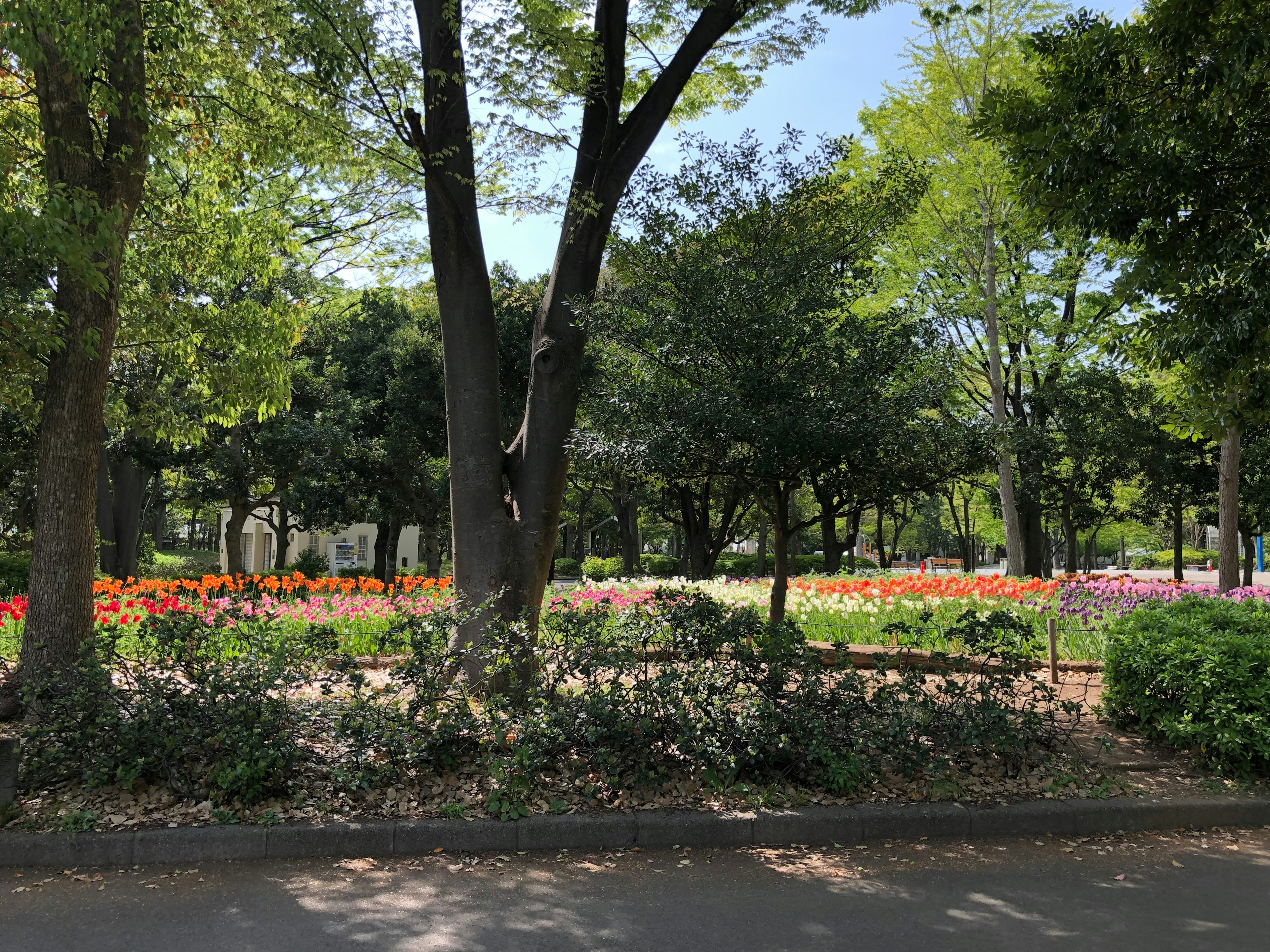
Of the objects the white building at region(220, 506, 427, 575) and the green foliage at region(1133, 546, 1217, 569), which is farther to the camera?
the green foliage at region(1133, 546, 1217, 569)

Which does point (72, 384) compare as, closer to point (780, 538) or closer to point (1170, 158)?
point (780, 538)

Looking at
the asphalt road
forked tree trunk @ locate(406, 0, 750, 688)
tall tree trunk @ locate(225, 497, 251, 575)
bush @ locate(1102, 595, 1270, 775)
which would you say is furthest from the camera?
tall tree trunk @ locate(225, 497, 251, 575)

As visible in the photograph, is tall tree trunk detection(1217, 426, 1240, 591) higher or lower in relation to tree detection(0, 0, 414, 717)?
lower

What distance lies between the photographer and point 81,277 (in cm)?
549

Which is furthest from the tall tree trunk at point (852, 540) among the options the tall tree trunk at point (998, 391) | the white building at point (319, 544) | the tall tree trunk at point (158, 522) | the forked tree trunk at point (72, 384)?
the tall tree trunk at point (158, 522)

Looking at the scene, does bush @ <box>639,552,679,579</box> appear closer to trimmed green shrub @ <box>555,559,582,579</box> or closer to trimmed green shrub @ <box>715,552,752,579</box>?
trimmed green shrub @ <box>715,552,752,579</box>

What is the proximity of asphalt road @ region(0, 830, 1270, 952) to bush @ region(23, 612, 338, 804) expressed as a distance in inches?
21.9

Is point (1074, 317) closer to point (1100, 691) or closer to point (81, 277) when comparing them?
point (1100, 691)

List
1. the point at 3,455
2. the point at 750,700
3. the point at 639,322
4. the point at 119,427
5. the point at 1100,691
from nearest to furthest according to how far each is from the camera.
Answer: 1. the point at 750,700
2. the point at 639,322
3. the point at 1100,691
4. the point at 119,427
5. the point at 3,455

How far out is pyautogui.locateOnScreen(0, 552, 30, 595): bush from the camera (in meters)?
13.8

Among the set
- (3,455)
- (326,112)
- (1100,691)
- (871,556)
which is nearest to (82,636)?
(326,112)

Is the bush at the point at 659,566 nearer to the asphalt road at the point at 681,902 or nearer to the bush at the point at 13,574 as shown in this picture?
the bush at the point at 13,574

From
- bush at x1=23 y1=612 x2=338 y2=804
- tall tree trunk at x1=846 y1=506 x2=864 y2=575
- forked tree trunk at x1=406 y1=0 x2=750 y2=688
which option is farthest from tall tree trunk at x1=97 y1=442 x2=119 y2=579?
tall tree trunk at x1=846 y1=506 x2=864 y2=575

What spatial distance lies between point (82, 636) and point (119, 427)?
6815 millimetres
